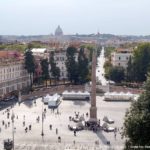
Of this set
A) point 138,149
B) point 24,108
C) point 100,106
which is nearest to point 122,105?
point 100,106

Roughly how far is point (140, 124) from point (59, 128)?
77.9 ft

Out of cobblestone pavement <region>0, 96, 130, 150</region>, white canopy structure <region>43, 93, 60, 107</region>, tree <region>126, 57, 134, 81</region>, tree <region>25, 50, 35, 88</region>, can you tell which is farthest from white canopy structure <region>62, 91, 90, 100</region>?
tree <region>126, 57, 134, 81</region>

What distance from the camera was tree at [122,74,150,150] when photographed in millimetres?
32438

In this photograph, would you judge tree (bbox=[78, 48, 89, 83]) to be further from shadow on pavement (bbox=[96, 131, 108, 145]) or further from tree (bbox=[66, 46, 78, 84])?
shadow on pavement (bbox=[96, 131, 108, 145])

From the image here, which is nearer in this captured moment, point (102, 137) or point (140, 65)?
point (102, 137)

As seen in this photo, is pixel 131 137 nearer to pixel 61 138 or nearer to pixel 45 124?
pixel 61 138

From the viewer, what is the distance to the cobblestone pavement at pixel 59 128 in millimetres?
47312

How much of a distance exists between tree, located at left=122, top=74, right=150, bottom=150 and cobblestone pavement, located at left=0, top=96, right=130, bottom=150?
41.6 ft

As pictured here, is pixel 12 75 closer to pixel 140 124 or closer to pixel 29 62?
pixel 29 62

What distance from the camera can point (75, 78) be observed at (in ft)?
295

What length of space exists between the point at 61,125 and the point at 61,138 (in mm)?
6840

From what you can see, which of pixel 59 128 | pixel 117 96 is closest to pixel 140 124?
pixel 59 128

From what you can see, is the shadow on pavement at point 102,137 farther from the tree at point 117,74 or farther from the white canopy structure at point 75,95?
the tree at point 117,74

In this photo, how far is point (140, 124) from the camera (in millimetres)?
32500
